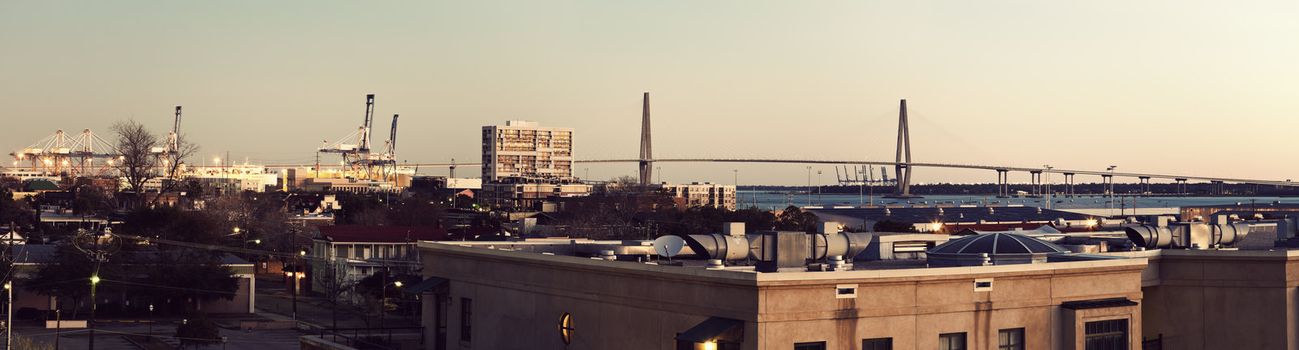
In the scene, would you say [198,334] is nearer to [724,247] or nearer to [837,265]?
[724,247]

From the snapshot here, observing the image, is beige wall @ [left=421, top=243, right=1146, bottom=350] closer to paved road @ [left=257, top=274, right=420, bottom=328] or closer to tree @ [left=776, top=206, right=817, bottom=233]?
paved road @ [left=257, top=274, right=420, bottom=328]

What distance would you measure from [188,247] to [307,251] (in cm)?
1999

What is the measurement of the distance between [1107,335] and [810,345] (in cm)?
584

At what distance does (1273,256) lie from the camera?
964 inches

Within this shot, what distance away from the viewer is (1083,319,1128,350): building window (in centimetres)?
2281

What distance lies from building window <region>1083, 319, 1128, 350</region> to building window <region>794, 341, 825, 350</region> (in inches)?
200

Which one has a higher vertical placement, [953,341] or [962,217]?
[962,217]

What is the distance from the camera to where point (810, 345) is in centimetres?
2011

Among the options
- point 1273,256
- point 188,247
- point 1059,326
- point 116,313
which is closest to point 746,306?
point 1059,326

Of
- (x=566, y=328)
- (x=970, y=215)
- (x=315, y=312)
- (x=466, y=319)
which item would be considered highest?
(x=970, y=215)

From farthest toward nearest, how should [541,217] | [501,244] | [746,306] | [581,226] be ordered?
[541,217]
[581,226]
[501,244]
[746,306]

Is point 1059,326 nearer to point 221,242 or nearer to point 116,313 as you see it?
point 116,313

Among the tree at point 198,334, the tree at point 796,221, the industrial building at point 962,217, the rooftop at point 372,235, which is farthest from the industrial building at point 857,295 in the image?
the tree at point 796,221

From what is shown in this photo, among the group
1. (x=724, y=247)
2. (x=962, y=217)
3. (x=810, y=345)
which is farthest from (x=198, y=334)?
(x=962, y=217)
